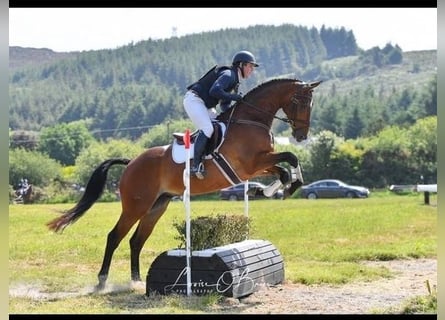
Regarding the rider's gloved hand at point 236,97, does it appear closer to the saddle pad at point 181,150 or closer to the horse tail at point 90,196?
the saddle pad at point 181,150

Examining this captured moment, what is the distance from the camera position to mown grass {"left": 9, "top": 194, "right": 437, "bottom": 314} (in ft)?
23.3

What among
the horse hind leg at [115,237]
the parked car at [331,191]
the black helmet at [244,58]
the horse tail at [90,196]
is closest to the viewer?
the black helmet at [244,58]

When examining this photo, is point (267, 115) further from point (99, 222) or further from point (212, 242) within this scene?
point (99, 222)

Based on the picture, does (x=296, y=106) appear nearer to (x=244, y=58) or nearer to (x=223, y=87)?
(x=244, y=58)

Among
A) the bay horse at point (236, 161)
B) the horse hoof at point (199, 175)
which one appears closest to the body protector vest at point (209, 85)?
the bay horse at point (236, 161)

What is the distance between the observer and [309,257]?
471 inches

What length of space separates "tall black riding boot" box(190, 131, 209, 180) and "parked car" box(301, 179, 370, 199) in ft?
129

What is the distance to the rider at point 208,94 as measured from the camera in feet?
24.8

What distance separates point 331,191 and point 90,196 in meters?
39.3

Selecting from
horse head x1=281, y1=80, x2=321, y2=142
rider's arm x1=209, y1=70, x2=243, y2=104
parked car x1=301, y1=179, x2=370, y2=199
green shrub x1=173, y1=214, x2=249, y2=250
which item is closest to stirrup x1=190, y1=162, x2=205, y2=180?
green shrub x1=173, y1=214, x2=249, y2=250

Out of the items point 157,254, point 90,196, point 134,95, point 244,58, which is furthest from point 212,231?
point 134,95

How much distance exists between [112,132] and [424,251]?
413 ft

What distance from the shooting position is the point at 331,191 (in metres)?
47.3

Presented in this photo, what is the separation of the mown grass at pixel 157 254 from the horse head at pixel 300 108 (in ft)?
5.62
